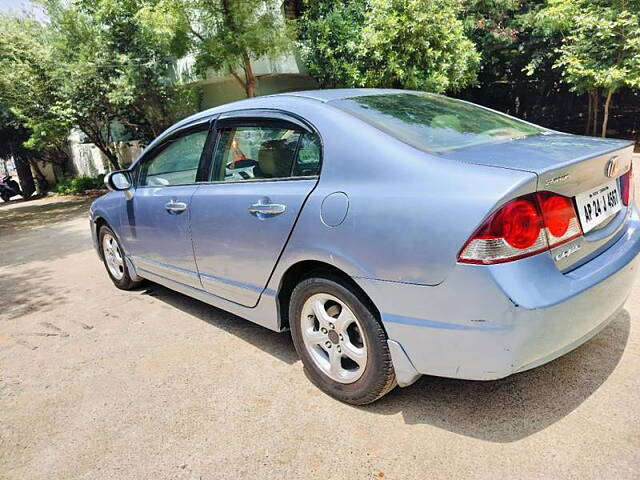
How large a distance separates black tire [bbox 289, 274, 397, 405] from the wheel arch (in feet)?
0.04

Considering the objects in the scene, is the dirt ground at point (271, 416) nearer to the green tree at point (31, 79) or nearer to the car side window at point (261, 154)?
the car side window at point (261, 154)

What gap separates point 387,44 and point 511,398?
31.3ft

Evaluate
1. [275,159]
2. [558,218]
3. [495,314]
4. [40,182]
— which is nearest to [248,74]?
[275,159]

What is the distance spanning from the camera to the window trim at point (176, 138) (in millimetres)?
3143

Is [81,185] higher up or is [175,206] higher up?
[175,206]

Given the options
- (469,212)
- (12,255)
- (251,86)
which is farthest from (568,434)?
(251,86)

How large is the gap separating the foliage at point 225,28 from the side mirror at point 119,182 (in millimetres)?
6472

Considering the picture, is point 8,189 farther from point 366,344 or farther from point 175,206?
point 366,344

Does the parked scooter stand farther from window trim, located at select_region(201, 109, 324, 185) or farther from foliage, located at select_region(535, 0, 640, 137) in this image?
foliage, located at select_region(535, 0, 640, 137)

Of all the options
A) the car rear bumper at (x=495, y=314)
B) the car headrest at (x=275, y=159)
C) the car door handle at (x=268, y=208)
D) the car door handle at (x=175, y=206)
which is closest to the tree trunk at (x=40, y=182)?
the car door handle at (x=175, y=206)

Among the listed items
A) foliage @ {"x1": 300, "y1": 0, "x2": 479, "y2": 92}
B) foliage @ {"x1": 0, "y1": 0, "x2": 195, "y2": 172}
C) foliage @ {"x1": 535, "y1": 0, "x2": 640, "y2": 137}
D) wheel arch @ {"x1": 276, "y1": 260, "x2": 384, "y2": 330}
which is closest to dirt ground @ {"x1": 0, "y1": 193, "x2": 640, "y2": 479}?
wheel arch @ {"x1": 276, "y1": 260, "x2": 384, "y2": 330}

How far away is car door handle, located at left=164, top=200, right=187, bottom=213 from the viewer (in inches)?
125

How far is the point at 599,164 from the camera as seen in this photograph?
207 centimetres

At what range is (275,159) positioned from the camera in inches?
104
